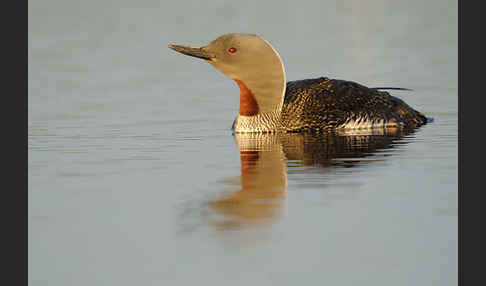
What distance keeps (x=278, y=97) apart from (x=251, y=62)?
537mm


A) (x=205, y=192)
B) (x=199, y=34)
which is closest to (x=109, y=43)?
(x=199, y=34)

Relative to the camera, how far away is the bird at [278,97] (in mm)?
9844

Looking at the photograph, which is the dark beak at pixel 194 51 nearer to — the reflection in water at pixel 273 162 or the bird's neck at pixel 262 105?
the bird's neck at pixel 262 105

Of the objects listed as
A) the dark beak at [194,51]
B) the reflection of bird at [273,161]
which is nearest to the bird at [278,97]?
the dark beak at [194,51]

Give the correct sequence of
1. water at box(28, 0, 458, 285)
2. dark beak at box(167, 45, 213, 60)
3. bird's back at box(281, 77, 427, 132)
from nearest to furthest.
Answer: water at box(28, 0, 458, 285) → dark beak at box(167, 45, 213, 60) → bird's back at box(281, 77, 427, 132)

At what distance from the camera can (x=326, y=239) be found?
17.6ft

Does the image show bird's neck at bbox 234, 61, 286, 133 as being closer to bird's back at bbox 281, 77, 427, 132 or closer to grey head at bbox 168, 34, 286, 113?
grey head at bbox 168, 34, 286, 113

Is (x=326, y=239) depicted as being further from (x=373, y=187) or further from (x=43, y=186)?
(x=43, y=186)

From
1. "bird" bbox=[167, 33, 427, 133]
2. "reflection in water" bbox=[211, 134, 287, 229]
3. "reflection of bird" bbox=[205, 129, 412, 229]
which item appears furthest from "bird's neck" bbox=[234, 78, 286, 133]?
"reflection in water" bbox=[211, 134, 287, 229]

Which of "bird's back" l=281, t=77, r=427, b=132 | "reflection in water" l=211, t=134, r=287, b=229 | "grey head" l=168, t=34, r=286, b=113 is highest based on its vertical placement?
"grey head" l=168, t=34, r=286, b=113

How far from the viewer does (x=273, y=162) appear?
26.0 feet

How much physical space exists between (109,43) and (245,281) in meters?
17.8

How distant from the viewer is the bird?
9844 millimetres

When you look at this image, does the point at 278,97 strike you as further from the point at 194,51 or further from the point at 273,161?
the point at 273,161
